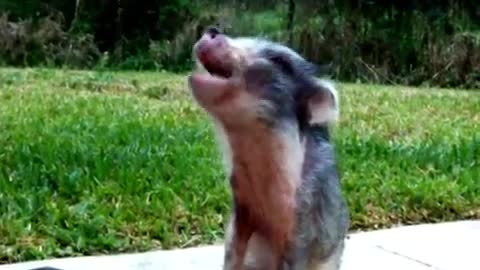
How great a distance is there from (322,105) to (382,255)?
5.26 feet

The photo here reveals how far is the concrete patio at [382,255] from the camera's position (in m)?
3.85

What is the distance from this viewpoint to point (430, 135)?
21.4 feet

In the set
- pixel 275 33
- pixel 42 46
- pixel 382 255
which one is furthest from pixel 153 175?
pixel 42 46

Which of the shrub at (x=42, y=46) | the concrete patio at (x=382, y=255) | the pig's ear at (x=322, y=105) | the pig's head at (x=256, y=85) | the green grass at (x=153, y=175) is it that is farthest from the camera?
the shrub at (x=42, y=46)

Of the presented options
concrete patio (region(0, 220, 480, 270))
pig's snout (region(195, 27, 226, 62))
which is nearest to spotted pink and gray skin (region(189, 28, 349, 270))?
pig's snout (region(195, 27, 226, 62))

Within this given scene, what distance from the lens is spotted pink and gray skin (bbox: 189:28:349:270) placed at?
2.46m

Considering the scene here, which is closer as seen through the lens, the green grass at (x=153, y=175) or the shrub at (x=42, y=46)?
the green grass at (x=153, y=175)

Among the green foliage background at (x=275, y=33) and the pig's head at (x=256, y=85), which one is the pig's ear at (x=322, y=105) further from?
the green foliage background at (x=275, y=33)

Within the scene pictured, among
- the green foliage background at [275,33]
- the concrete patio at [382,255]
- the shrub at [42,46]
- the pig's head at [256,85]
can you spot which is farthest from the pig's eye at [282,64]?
the shrub at [42,46]

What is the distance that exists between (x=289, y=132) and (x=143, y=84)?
6.78 metres

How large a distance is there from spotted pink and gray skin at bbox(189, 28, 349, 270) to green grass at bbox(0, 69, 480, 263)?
923 mm

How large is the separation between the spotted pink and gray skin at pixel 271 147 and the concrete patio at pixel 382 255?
116 cm

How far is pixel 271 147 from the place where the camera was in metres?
2.51

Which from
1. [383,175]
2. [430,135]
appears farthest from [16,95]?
[383,175]
